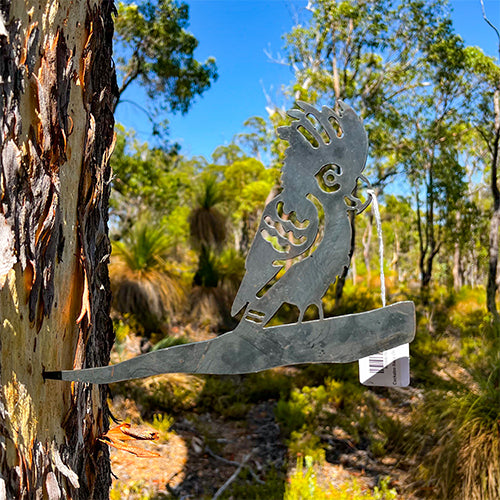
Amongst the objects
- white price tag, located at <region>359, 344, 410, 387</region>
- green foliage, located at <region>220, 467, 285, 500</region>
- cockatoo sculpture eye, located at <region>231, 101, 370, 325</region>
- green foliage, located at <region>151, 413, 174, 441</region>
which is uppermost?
cockatoo sculpture eye, located at <region>231, 101, 370, 325</region>

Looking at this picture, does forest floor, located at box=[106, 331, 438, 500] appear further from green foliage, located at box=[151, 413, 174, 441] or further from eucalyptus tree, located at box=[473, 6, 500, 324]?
eucalyptus tree, located at box=[473, 6, 500, 324]

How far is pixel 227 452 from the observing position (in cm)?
389

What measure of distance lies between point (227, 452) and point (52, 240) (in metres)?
3.33

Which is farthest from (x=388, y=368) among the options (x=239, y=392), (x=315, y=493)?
(x=239, y=392)

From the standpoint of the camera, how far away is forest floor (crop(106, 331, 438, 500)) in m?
3.24

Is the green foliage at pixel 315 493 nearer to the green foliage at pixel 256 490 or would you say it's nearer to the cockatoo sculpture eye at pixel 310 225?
the green foliage at pixel 256 490

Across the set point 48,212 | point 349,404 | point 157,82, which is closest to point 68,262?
point 48,212

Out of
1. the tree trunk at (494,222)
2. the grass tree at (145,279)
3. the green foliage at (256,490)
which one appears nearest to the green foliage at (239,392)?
the green foliage at (256,490)

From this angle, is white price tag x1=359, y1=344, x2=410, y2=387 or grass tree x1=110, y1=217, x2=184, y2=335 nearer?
white price tag x1=359, y1=344, x2=410, y2=387

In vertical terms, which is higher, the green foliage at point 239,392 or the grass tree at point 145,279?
the grass tree at point 145,279

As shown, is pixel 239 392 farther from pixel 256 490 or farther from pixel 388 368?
pixel 388 368

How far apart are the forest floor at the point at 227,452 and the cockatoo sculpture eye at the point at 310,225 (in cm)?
220

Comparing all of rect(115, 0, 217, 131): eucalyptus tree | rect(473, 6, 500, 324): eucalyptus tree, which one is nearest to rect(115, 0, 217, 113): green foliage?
rect(115, 0, 217, 131): eucalyptus tree

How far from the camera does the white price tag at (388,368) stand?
1.29 meters
